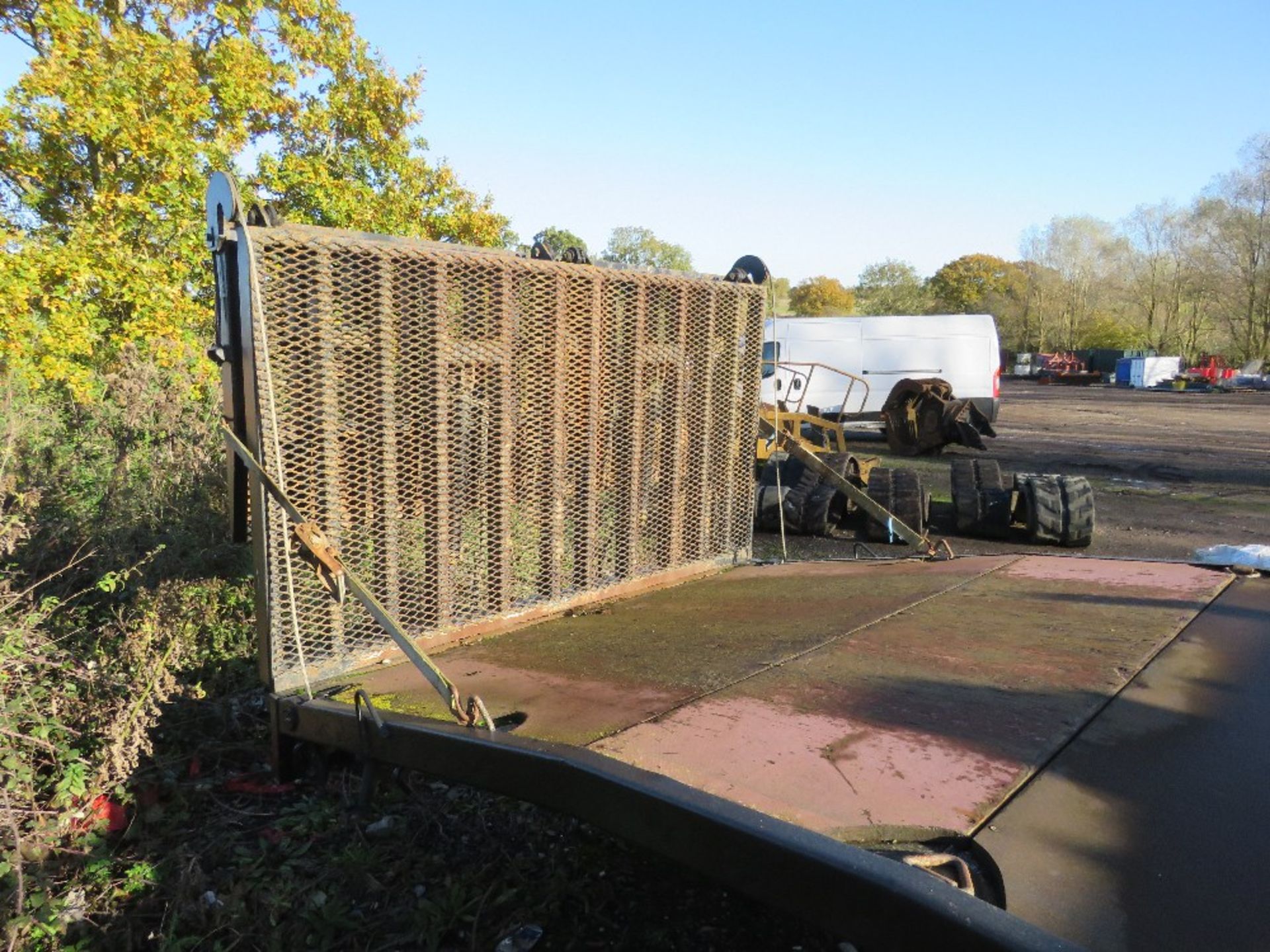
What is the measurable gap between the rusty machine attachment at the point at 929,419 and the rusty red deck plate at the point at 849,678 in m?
12.6

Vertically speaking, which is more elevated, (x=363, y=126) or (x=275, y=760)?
(x=363, y=126)

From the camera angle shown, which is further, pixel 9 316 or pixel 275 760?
pixel 9 316

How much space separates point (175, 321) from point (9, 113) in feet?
7.83

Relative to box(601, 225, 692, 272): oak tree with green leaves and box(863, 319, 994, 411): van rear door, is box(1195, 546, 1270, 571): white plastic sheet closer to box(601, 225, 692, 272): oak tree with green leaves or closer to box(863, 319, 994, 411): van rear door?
box(863, 319, 994, 411): van rear door

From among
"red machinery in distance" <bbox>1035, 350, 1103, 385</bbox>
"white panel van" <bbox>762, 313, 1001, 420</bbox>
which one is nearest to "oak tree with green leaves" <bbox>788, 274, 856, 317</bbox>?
"red machinery in distance" <bbox>1035, 350, 1103, 385</bbox>

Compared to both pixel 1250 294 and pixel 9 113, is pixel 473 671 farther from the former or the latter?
pixel 1250 294

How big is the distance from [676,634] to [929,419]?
1425 centimetres

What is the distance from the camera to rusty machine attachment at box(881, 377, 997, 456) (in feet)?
52.3

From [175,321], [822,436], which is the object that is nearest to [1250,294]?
[822,436]

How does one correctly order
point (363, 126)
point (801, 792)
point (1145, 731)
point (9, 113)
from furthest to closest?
1. point (363, 126)
2. point (9, 113)
3. point (1145, 731)
4. point (801, 792)

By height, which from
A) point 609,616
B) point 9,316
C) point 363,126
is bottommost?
point 609,616

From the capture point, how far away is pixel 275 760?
272 cm

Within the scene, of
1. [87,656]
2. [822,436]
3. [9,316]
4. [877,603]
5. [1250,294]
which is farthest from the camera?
[1250,294]

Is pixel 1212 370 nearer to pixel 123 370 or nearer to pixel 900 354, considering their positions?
pixel 900 354
